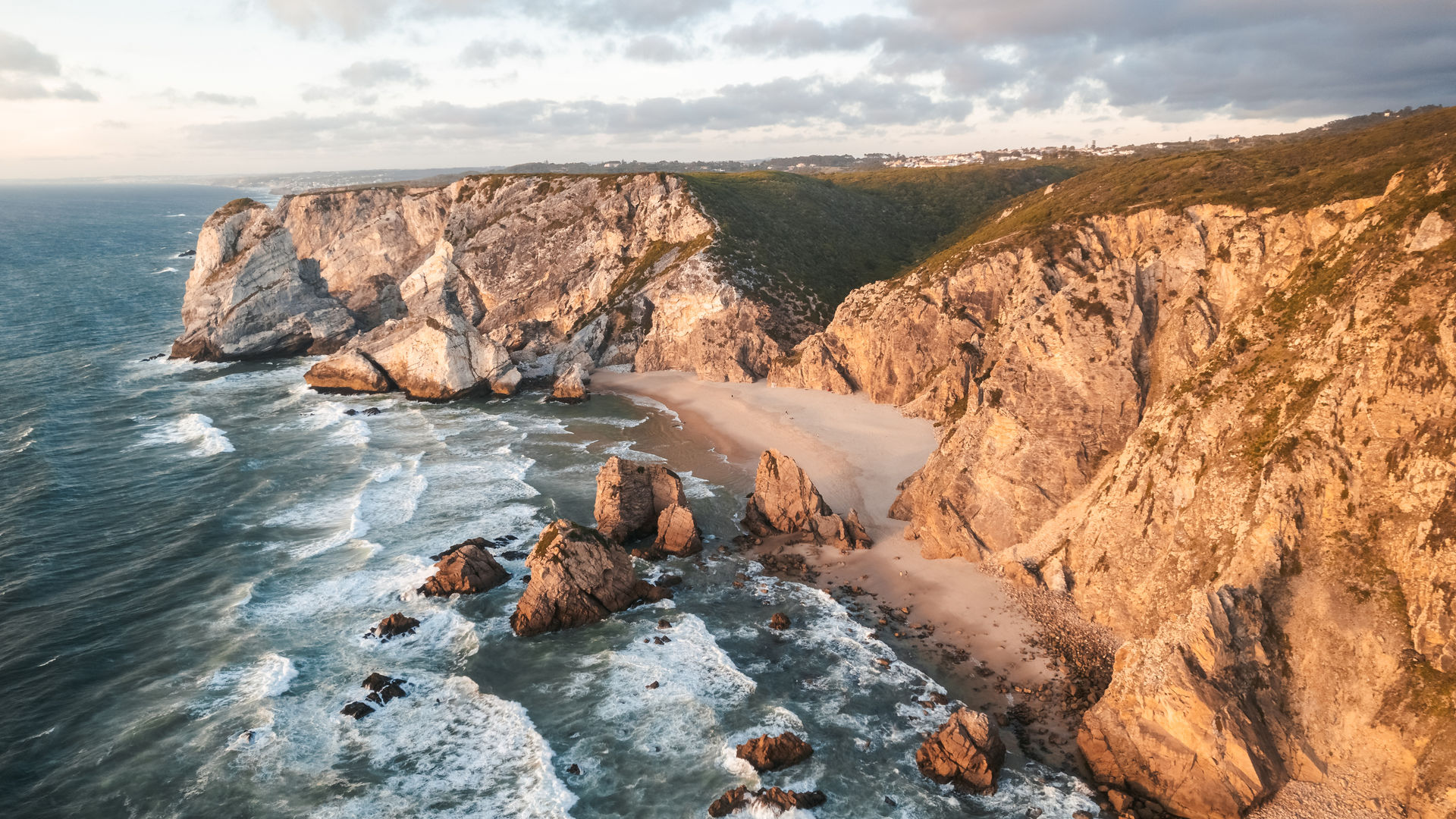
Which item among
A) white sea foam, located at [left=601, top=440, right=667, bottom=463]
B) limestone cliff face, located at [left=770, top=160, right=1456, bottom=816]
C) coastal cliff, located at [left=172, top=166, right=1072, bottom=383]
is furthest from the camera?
coastal cliff, located at [left=172, top=166, right=1072, bottom=383]

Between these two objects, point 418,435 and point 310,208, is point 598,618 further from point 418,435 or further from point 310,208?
point 310,208

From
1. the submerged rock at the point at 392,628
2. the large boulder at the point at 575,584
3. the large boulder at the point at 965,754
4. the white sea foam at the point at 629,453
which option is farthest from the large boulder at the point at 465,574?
the large boulder at the point at 965,754

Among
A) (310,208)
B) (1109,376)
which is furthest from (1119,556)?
(310,208)

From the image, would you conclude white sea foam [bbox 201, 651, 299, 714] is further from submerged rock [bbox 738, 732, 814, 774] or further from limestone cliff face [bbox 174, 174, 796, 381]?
limestone cliff face [bbox 174, 174, 796, 381]

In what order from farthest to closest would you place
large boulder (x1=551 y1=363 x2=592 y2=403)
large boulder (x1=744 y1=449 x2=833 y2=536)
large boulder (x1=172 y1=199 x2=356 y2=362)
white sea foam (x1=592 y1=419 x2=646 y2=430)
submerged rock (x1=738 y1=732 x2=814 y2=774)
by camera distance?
large boulder (x1=172 y1=199 x2=356 y2=362) < large boulder (x1=551 y1=363 x2=592 y2=403) < white sea foam (x1=592 y1=419 x2=646 y2=430) < large boulder (x1=744 y1=449 x2=833 y2=536) < submerged rock (x1=738 y1=732 x2=814 y2=774)

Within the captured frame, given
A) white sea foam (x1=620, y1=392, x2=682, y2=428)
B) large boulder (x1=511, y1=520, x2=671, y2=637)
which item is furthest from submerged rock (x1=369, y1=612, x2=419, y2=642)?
white sea foam (x1=620, y1=392, x2=682, y2=428)

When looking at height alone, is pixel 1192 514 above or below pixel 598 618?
above

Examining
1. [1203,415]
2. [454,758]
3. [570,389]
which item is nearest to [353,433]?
[570,389]
